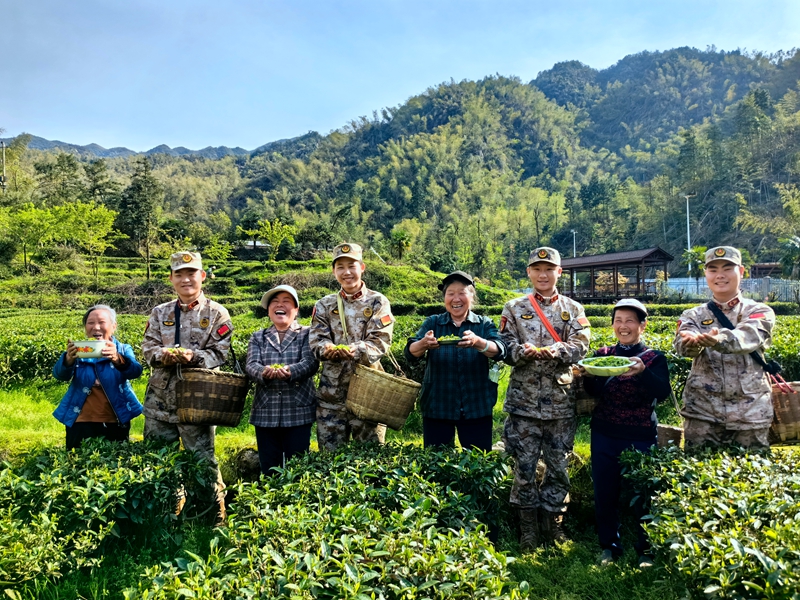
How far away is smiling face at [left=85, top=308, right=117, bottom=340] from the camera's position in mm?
3764

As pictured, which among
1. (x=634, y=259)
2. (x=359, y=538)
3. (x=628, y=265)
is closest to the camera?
(x=359, y=538)

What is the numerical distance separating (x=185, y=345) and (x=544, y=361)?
2.72 m

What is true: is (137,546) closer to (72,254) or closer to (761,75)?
(72,254)

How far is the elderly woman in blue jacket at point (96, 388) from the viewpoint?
374 cm

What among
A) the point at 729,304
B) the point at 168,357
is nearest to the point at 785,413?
the point at 729,304

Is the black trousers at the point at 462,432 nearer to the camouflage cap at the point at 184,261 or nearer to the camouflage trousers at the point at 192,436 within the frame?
the camouflage trousers at the point at 192,436

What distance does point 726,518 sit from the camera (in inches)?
85.2

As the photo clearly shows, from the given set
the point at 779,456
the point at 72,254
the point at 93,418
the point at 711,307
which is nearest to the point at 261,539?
the point at 93,418

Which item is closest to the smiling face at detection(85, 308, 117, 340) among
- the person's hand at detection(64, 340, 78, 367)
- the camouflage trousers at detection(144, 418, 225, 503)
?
the person's hand at detection(64, 340, 78, 367)

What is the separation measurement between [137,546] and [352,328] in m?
1.95

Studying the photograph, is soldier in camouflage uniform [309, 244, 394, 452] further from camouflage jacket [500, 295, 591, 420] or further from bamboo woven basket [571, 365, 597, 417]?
bamboo woven basket [571, 365, 597, 417]

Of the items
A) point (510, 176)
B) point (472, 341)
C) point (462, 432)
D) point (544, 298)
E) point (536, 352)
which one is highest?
point (510, 176)

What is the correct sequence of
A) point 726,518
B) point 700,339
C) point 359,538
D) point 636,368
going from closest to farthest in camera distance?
point 359,538
point 726,518
point 700,339
point 636,368

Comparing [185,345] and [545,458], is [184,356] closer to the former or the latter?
[185,345]
